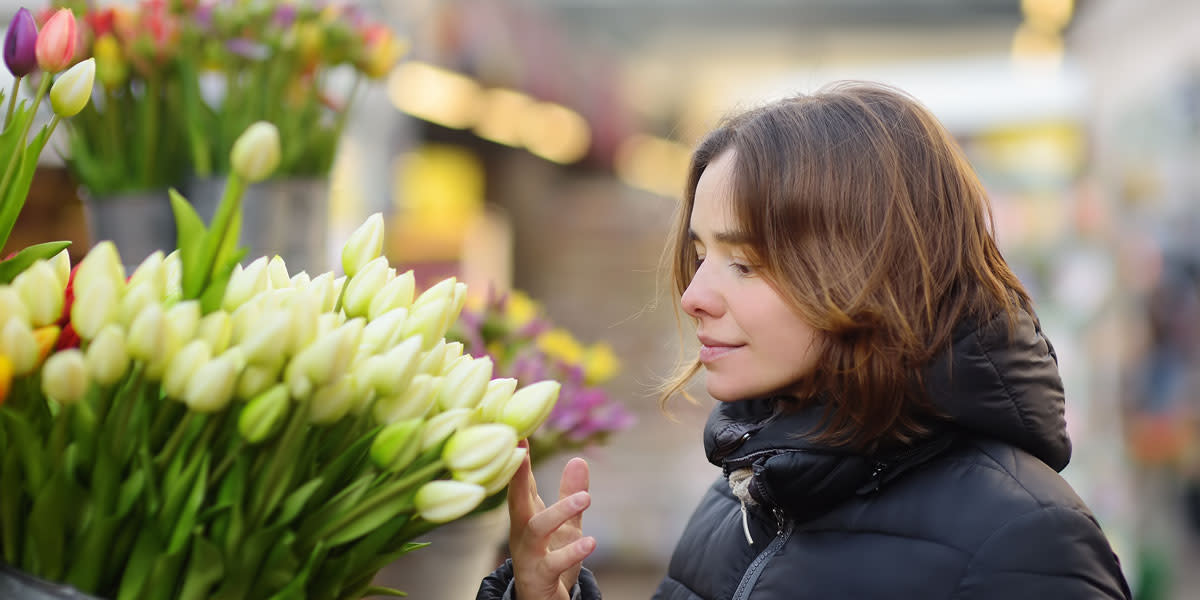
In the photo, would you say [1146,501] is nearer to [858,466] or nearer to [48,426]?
[858,466]

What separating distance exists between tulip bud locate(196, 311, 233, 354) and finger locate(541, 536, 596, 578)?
414 mm

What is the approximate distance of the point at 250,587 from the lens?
688 millimetres

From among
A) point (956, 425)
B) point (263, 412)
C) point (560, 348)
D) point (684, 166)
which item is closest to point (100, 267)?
point (263, 412)

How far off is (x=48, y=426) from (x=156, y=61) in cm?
89

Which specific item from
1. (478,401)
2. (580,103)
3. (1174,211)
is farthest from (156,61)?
(1174,211)

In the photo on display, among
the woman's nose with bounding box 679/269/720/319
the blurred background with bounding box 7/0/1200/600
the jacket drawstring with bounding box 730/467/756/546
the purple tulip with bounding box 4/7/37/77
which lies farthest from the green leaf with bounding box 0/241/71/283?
the blurred background with bounding box 7/0/1200/600

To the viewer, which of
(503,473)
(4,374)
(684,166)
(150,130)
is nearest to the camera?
(4,374)

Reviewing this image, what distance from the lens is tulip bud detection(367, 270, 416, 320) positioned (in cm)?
76

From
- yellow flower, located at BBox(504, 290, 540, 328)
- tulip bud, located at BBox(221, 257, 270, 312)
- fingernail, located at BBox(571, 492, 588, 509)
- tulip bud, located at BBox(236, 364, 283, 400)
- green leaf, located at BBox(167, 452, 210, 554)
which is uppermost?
tulip bud, located at BBox(221, 257, 270, 312)

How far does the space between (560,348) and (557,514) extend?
1.86 ft

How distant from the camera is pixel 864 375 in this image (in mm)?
1040

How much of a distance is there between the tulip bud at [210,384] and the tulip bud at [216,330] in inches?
0.9

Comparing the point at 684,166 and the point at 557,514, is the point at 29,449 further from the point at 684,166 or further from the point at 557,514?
the point at 684,166

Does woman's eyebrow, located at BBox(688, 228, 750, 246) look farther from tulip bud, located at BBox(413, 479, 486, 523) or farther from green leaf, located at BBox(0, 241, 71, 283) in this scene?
green leaf, located at BBox(0, 241, 71, 283)
